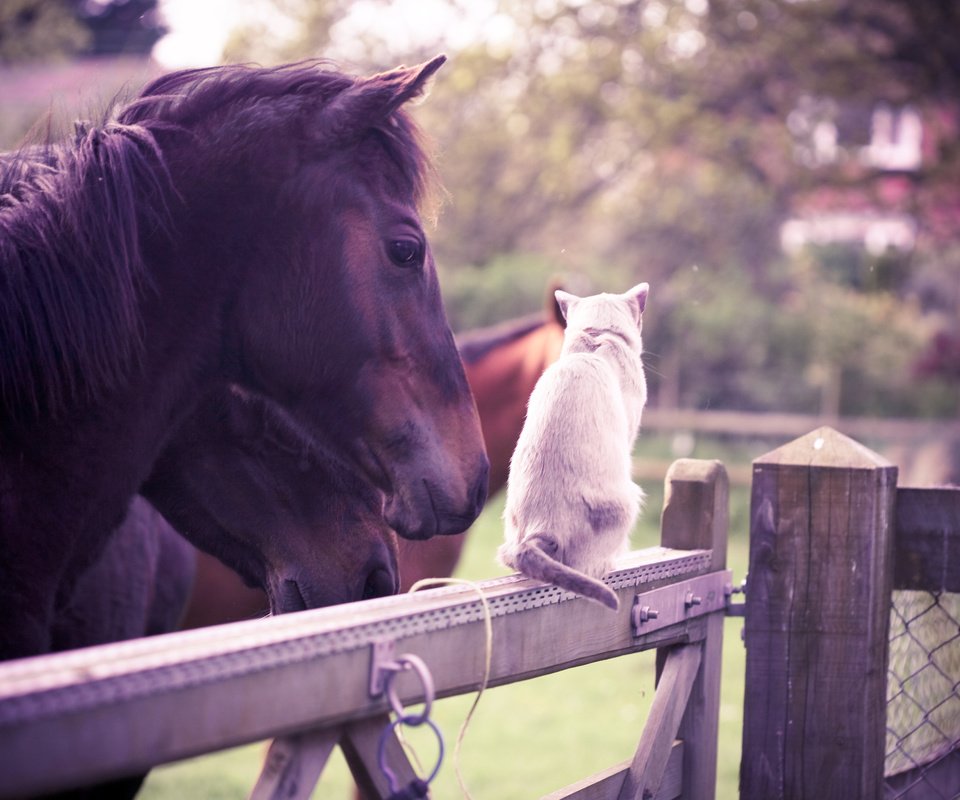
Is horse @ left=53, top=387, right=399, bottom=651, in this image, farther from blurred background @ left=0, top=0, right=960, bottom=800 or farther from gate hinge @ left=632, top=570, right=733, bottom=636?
blurred background @ left=0, top=0, right=960, bottom=800

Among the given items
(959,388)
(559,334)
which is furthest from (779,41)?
(559,334)

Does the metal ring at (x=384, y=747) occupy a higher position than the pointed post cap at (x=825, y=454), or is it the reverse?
the pointed post cap at (x=825, y=454)

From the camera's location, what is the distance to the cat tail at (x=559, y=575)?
1.37 meters

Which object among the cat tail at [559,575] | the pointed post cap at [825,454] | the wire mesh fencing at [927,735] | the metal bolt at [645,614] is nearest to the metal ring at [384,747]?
the cat tail at [559,575]

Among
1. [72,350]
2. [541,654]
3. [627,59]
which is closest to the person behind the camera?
[541,654]

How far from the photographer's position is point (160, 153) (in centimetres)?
174

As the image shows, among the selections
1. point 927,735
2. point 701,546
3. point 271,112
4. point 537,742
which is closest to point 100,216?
point 271,112

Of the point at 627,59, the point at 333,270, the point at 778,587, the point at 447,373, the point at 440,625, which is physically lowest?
the point at 778,587

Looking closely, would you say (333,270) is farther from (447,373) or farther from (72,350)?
(72,350)

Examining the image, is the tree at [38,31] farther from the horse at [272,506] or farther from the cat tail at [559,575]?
the cat tail at [559,575]

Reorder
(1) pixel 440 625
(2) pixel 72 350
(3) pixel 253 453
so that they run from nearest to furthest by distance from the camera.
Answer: (1) pixel 440 625 < (2) pixel 72 350 < (3) pixel 253 453

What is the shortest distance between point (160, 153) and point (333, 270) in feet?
1.32

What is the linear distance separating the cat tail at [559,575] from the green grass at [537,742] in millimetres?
2501

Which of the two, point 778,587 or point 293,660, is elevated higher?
point 293,660
